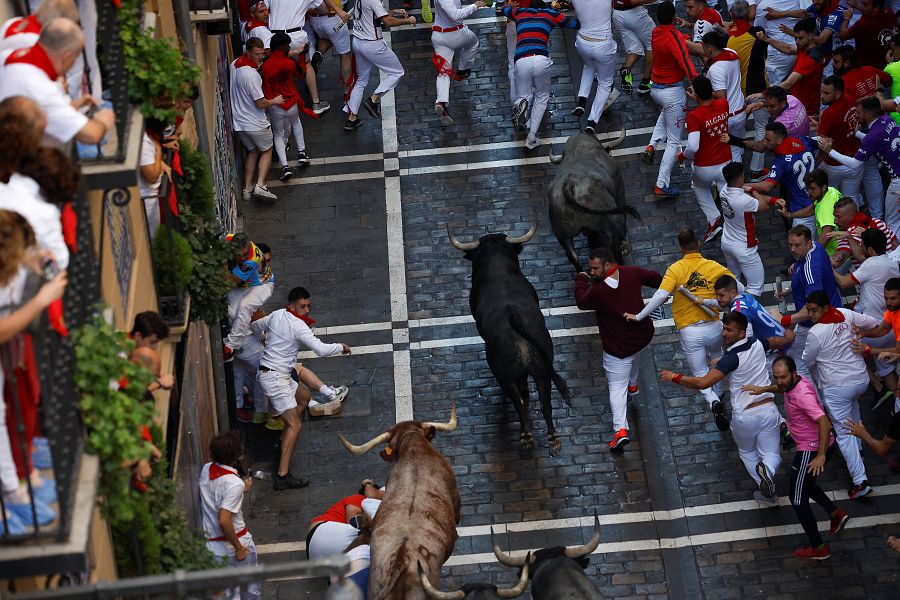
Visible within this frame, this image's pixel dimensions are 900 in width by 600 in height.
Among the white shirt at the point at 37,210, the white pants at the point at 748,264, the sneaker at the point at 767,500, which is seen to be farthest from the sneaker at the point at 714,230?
the white shirt at the point at 37,210

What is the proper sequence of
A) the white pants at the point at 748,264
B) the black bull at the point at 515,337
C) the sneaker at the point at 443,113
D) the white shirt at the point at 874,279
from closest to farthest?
the white shirt at the point at 874,279 < the black bull at the point at 515,337 < the white pants at the point at 748,264 < the sneaker at the point at 443,113

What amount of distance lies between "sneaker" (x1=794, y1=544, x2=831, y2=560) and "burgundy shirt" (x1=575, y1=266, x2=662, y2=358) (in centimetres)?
286

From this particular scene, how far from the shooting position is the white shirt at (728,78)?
18141 millimetres

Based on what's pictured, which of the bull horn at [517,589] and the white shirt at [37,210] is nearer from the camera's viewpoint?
the white shirt at [37,210]

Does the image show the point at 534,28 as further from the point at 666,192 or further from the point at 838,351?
the point at 838,351

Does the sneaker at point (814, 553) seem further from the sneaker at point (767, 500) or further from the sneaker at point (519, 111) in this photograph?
the sneaker at point (519, 111)

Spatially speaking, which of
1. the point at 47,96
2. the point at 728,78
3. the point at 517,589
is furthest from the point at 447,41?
the point at 47,96

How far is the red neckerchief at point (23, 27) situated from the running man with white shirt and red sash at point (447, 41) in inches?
468

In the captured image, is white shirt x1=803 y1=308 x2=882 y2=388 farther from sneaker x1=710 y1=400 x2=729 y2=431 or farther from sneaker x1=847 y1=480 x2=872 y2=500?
sneaker x1=710 y1=400 x2=729 y2=431

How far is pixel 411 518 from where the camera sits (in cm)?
1281

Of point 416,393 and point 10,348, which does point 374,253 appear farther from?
point 10,348

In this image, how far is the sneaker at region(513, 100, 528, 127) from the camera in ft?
67.1

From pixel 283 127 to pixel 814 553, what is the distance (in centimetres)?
970

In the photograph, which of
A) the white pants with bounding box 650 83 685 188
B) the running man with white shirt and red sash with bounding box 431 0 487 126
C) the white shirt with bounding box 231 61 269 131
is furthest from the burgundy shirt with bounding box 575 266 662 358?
the running man with white shirt and red sash with bounding box 431 0 487 126
